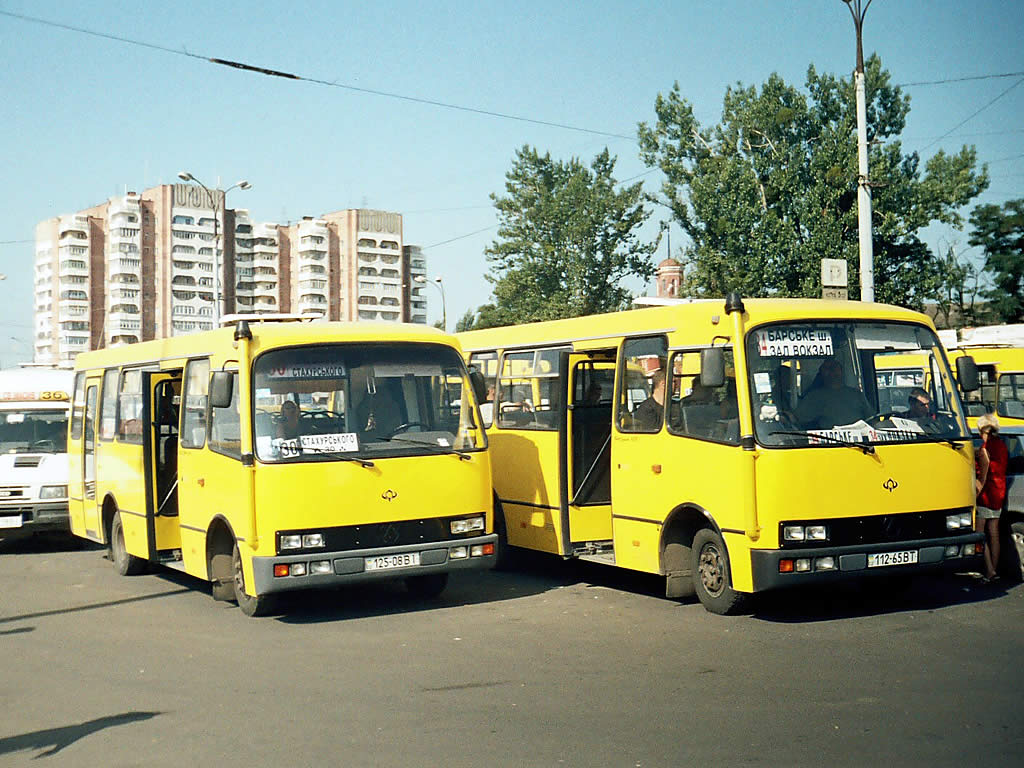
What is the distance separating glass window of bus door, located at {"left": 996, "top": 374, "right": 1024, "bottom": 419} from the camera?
1609 centimetres

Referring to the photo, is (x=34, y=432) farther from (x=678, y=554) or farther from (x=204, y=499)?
(x=678, y=554)

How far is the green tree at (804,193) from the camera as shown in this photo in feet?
153

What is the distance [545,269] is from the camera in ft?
215

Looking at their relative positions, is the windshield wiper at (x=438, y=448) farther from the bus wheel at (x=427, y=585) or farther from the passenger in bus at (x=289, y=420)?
the bus wheel at (x=427, y=585)

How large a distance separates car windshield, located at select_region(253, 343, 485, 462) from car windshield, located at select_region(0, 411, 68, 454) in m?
8.99

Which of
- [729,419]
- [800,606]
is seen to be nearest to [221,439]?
[729,419]

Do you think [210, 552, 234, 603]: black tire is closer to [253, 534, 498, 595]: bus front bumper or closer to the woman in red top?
[253, 534, 498, 595]: bus front bumper

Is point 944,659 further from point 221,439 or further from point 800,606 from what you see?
point 221,439

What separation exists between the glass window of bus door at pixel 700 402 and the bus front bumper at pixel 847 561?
3.24ft

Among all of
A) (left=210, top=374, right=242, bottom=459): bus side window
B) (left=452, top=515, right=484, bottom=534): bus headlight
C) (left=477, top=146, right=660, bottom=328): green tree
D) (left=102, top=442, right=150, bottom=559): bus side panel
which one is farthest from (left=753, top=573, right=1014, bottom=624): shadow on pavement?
(left=477, top=146, right=660, bottom=328): green tree

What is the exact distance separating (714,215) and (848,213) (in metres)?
5.12

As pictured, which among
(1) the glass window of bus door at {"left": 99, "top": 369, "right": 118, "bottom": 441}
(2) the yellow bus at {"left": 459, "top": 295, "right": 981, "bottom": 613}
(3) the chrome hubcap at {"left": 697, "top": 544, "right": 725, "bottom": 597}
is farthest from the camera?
(1) the glass window of bus door at {"left": 99, "top": 369, "right": 118, "bottom": 441}

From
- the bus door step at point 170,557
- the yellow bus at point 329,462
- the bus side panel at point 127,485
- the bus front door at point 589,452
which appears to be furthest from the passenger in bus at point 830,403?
the bus side panel at point 127,485

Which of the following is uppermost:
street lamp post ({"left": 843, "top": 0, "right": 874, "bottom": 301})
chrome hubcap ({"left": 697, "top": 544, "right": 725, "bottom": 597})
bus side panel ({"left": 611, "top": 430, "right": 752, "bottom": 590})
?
street lamp post ({"left": 843, "top": 0, "right": 874, "bottom": 301})
